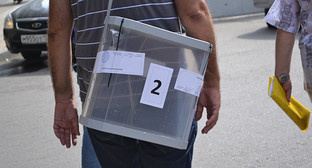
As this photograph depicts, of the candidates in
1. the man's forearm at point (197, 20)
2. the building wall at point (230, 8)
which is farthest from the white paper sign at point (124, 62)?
the building wall at point (230, 8)

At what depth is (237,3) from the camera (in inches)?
627

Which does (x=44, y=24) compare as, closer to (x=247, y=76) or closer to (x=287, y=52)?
(x=247, y=76)

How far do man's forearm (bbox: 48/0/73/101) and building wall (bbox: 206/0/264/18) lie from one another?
13671mm

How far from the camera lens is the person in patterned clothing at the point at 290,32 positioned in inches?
92.8

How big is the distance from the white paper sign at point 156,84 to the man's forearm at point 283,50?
0.93 meters

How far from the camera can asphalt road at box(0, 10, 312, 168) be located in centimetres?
427

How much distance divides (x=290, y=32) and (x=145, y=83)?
3.34ft

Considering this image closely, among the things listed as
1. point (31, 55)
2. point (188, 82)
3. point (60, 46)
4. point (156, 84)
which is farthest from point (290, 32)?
point (31, 55)

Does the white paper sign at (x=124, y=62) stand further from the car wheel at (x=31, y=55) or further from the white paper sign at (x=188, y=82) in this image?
the car wheel at (x=31, y=55)

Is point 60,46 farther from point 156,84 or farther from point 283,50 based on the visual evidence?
point 283,50

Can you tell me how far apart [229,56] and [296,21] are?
19.5 ft

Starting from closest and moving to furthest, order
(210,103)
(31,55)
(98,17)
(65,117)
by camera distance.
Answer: (98,17), (210,103), (65,117), (31,55)

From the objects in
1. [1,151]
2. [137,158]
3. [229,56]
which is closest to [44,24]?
[229,56]

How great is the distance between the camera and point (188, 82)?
6.10 ft
